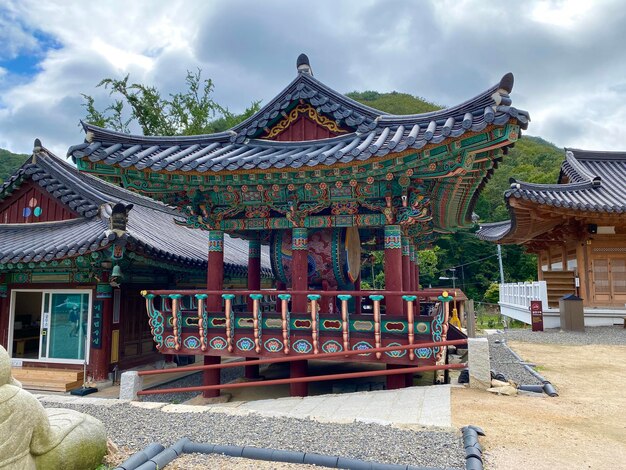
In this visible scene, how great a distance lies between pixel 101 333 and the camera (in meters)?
10.6

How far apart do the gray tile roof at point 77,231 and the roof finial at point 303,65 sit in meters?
5.33

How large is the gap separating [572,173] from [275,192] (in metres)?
16.0

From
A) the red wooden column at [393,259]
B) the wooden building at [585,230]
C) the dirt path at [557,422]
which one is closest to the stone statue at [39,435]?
the dirt path at [557,422]

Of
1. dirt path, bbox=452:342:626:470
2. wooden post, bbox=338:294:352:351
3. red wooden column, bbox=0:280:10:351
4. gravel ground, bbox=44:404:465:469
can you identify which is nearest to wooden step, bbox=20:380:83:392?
red wooden column, bbox=0:280:10:351

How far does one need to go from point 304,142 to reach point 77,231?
258 inches

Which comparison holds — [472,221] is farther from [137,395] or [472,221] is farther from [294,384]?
[137,395]

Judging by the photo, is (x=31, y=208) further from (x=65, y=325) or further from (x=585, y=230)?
(x=585, y=230)

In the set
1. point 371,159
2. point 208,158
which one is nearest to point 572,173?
point 371,159

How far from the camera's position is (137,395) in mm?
7422

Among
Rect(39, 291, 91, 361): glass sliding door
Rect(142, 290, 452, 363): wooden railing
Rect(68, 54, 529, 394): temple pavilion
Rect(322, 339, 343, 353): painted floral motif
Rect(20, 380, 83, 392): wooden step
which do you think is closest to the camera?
Rect(68, 54, 529, 394): temple pavilion

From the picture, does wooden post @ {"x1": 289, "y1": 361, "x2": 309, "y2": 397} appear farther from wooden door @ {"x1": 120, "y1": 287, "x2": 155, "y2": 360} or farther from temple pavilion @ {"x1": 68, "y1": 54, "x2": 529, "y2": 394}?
wooden door @ {"x1": 120, "y1": 287, "x2": 155, "y2": 360}

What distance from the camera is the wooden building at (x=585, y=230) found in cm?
1397

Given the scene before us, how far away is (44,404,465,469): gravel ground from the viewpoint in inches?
156

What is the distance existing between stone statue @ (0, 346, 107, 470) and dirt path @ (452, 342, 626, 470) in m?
3.58
